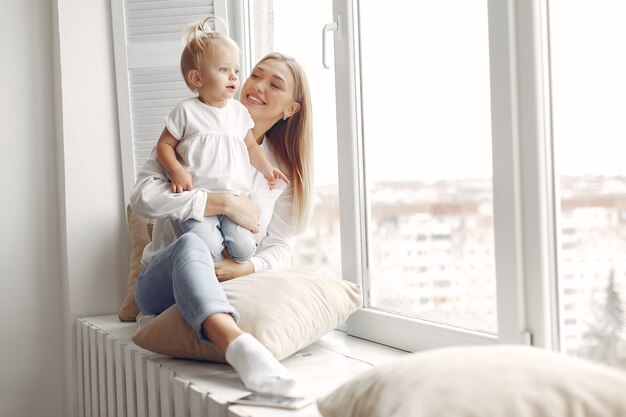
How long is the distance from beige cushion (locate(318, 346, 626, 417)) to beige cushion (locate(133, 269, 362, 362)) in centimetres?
66

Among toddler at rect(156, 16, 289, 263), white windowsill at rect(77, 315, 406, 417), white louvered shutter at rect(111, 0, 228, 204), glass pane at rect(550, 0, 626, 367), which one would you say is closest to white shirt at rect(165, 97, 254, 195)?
toddler at rect(156, 16, 289, 263)

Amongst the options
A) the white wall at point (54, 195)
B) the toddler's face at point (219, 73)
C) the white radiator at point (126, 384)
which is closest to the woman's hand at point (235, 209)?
the toddler's face at point (219, 73)

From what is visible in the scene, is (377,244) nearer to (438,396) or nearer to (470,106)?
(470,106)

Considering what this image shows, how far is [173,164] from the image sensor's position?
2.00 metres

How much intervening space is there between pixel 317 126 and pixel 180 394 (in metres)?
1.09

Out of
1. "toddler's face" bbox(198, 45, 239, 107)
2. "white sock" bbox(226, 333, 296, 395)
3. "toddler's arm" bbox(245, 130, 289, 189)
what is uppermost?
"toddler's face" bbox(198, 45, 239, 107)

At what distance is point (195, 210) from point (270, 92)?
1.65 feet

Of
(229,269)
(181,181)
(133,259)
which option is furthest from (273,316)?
Answer: (133,259)

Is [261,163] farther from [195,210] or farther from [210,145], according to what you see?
[195,210]

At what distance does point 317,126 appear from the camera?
240 cm

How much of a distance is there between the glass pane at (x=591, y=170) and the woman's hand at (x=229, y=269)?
35.5 inches

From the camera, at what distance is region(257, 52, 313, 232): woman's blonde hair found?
2270mm

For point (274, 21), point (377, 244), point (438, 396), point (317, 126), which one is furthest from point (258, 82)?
point (438, 396)

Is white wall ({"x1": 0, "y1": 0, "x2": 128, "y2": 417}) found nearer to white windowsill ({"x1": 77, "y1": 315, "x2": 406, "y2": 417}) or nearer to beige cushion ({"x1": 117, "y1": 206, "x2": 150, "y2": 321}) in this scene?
beige cushion ({"x1": 117, "y1": 206, "x2": 150, "y2": 321})
